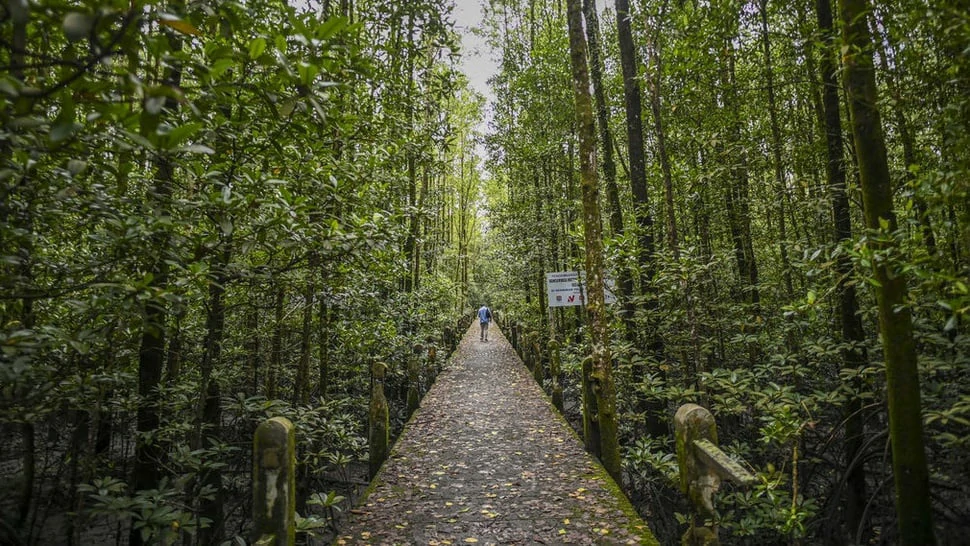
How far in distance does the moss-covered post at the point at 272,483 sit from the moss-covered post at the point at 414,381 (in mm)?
5915

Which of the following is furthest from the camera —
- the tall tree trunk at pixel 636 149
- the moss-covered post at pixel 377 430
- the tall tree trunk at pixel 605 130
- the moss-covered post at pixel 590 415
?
the tall tree trunk at pixel 605 130

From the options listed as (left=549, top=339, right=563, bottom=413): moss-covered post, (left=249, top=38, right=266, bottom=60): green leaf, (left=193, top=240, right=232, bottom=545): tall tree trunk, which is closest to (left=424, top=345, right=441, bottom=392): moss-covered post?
(left=549, top=339, right=563, bottom=413): moss-covered post

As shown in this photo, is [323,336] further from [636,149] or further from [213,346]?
[636,149]

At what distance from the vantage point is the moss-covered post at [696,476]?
11.3 feet

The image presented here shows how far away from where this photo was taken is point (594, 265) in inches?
242

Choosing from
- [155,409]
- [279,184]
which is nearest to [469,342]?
[155,409]

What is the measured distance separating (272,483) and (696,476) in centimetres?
337

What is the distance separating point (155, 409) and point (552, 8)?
16.4 m

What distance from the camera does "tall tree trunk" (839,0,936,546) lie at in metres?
3.11

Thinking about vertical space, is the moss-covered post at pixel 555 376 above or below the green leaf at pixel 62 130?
below

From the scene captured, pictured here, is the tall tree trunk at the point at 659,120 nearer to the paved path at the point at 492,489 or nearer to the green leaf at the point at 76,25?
the paved path at the point at 492,489

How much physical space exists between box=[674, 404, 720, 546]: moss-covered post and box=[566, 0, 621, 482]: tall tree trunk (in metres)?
2.33

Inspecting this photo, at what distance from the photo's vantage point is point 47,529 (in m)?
6.78

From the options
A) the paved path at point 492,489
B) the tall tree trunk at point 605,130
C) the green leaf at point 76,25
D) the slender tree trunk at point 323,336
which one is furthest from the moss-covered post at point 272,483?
the tall tree trunk at point 605,130
